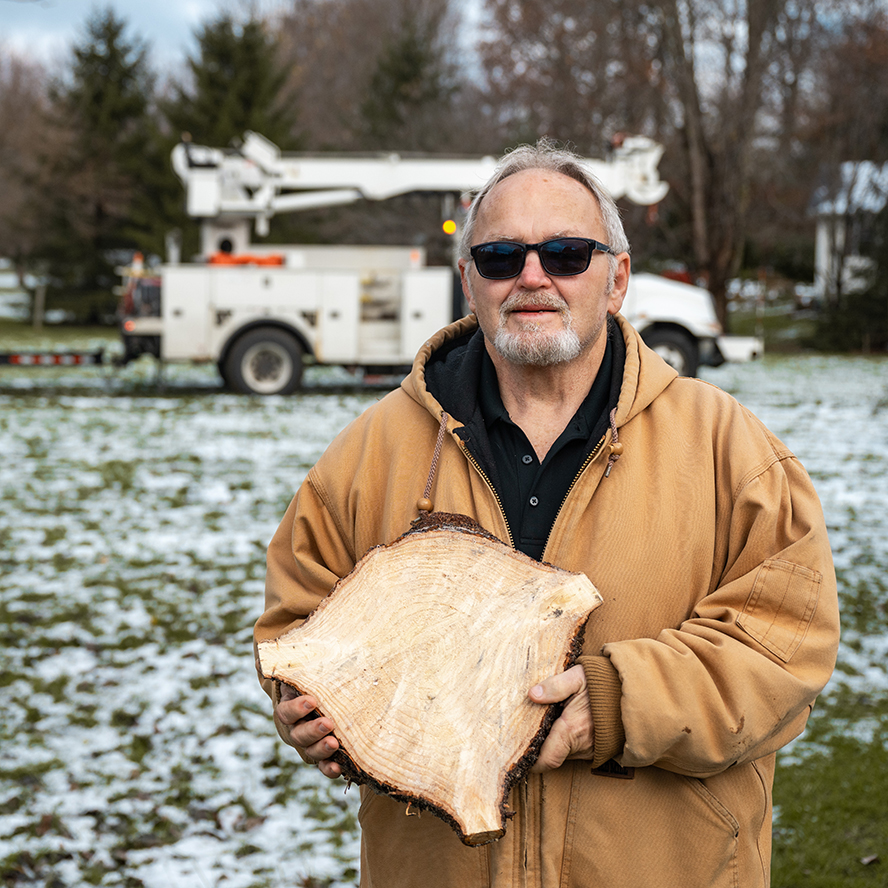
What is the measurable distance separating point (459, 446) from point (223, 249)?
13.6 meters

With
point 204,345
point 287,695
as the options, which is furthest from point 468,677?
point 204,345

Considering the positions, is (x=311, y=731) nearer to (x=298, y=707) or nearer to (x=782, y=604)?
(x=298, y=707)

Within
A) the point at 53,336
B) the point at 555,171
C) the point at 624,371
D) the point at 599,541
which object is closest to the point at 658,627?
the point at 599,541

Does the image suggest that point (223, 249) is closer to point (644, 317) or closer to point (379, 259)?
point (379, 259)

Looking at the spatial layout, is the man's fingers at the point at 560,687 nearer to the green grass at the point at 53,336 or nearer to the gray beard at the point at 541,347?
the gray beard at the point at 541,347

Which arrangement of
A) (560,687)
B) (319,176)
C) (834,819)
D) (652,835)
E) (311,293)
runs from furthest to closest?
(319,176) → (311,293) → (834,819) → (652,835) → (560,687)

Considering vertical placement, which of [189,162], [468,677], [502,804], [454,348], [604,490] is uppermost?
[189,162]

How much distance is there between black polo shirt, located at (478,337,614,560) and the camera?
1.89 meters

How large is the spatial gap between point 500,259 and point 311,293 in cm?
1127

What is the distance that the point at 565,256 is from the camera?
192 cm

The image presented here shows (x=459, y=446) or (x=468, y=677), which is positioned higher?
(x=459, y=446)

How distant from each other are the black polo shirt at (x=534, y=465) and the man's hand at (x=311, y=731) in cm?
49

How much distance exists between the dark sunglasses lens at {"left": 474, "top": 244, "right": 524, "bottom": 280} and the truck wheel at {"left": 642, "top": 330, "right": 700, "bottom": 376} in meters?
11.6

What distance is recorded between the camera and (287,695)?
1733mm
